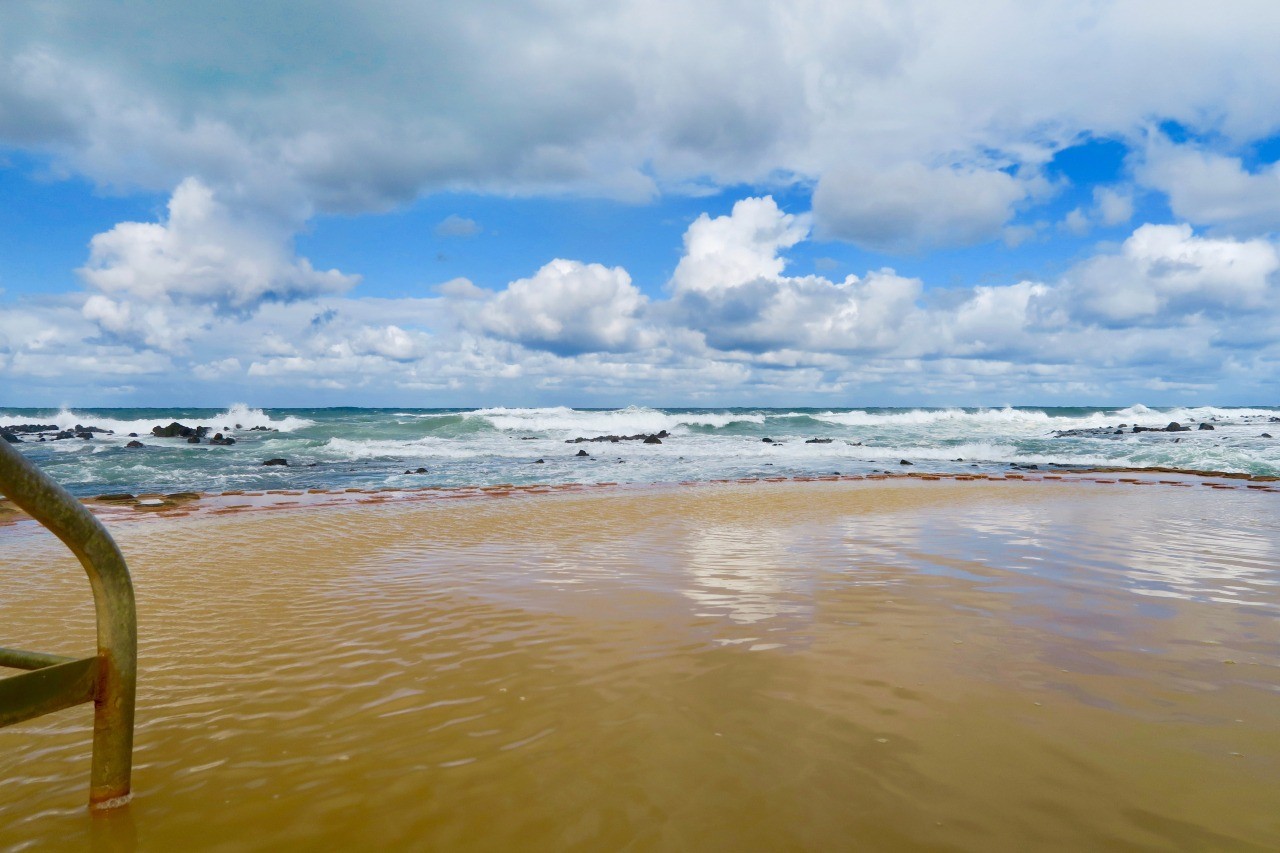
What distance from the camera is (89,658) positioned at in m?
2.36

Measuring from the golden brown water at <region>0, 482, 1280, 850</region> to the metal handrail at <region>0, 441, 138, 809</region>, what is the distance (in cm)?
44

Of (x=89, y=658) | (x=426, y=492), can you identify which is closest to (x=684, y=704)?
(x=89, y=658)

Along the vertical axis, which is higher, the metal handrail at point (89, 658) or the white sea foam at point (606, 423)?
the white sea foam at point (606, 423)

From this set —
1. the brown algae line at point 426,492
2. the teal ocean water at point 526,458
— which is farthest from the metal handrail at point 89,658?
the teal ocean water at point 526,458

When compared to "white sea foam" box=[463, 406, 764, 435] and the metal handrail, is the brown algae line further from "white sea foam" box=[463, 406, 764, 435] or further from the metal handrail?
"white sea foam" box=[463, 406, 764, 435]

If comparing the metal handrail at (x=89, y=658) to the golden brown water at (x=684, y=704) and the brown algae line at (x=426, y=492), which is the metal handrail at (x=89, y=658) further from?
the brown algae line at (x=426, y=492)

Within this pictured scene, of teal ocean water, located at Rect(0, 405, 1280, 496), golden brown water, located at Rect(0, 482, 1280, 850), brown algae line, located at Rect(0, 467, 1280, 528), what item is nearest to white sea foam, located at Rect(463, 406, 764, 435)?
teal ocean water, located at Rect(0, 405, 1280, 496)

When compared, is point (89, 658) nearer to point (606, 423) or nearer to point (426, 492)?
point (426, 492)

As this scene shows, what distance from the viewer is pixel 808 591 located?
640 centimetres

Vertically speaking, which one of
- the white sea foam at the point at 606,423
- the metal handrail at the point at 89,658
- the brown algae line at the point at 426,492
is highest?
the white sea foam at the point at 606,423

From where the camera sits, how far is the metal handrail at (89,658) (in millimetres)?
2139

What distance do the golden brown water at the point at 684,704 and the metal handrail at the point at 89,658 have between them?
0.44 meters

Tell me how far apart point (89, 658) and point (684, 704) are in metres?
2.77

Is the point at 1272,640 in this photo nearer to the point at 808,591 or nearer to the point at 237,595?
the point at 808,591
